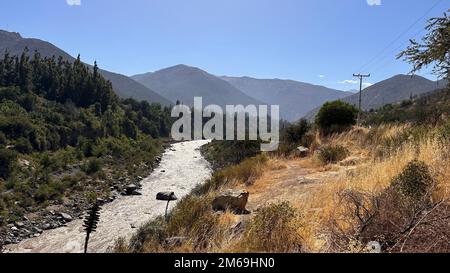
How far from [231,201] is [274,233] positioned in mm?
2747

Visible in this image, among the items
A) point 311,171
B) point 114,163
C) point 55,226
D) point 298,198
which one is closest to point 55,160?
point 114,163

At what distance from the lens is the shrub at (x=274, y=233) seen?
13.4 ft

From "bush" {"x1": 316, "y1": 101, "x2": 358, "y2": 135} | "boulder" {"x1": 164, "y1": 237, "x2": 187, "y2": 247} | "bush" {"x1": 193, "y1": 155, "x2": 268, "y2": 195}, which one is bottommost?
"bush" {"x1": 193, "y1": 155, "x2": 268, "y2": 195}

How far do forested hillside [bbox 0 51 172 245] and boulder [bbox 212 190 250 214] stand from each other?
23.2 metres

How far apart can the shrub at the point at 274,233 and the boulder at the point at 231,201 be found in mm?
2231

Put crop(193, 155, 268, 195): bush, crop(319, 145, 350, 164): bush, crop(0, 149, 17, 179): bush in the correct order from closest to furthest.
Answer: crop(193, 155, 268, 195): bush → crop(319, 145, 350, 164): bush → crop(0, 149, 17, 179): bush

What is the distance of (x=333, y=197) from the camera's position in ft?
19.6

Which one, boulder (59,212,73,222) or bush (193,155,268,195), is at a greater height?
bush (193,155,268,195)

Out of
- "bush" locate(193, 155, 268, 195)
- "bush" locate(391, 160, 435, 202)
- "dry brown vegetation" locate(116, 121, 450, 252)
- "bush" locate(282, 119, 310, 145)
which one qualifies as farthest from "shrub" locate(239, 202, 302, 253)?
"bush" locate(282, 119, 310, 145)

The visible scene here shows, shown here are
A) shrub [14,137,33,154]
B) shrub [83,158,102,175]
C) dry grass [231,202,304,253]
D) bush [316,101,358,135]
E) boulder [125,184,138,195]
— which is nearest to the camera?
dry grass [231,202,304,253]

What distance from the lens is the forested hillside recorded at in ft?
117

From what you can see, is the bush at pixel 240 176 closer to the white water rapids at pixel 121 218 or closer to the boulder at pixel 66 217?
the white water rapids at pixel 121 218

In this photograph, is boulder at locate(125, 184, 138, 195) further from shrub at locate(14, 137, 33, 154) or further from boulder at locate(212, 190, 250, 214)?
boulder at locate(212, 190, 250, 214)
